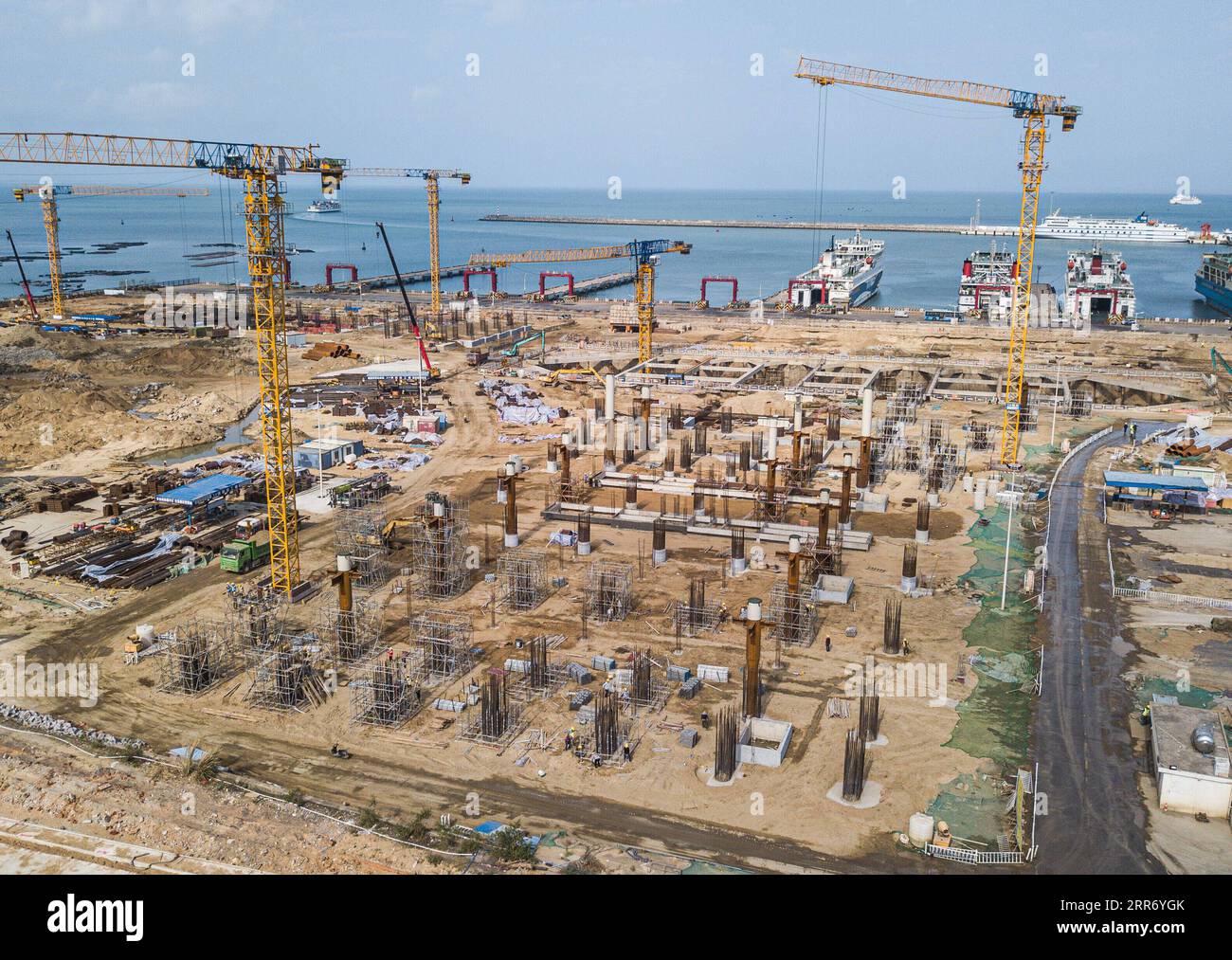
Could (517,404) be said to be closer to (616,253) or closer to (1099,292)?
(616,253)

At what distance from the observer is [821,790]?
21.4 meters

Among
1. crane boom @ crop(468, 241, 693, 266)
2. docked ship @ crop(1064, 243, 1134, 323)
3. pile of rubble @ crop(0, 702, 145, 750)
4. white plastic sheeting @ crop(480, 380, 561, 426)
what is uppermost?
crane boom @ crop(468, 241, 693, 266)

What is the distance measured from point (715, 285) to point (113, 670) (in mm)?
117937

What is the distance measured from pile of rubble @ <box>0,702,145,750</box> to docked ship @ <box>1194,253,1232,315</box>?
115 meters

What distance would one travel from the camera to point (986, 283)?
10256 centimetres

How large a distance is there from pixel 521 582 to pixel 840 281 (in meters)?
82.4

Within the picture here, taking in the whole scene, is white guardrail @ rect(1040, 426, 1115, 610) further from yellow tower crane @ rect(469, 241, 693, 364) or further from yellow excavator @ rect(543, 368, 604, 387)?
yellow excavator @ rect(543, 368, 604, 387)

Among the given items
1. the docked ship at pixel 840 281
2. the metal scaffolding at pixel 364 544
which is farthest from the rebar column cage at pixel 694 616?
the docked ship at pixel 840 281

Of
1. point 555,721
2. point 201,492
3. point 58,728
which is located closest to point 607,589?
point 555,721

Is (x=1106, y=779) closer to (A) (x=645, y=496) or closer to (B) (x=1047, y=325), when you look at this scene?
(A) (x=645, y=496)

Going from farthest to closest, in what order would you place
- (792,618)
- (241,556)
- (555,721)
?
1. (241,556)
2. (792,618)
3. (555,721)

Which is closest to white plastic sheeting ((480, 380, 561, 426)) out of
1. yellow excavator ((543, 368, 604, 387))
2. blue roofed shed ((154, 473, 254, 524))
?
yellow excavator ((543, 368, 604, 387))

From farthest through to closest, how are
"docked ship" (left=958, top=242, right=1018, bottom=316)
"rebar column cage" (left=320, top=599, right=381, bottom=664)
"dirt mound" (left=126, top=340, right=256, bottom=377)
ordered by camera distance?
1. "docked ship" (left=958, top=242, right=1018, bottom=316)
2. "dirt mound" (left=126, top=340, right=256, bottom=377)
3. "rebar column cage" (left=320, top=599, right=381, bottom=664)

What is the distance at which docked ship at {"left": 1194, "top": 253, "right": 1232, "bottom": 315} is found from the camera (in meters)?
107
